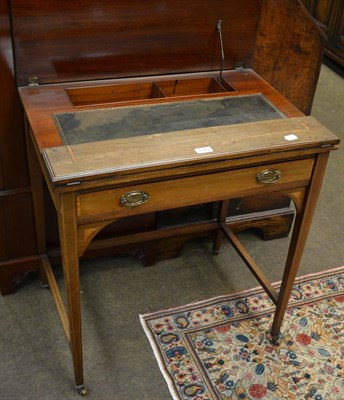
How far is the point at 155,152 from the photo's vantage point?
52.2 inches

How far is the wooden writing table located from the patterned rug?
31 cm

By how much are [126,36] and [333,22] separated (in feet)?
9.70

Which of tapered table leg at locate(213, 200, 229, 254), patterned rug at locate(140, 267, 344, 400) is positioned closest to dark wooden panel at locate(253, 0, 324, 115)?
tapered table leg at locate(213, 200, 229, 254)

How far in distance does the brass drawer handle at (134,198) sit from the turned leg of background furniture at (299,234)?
1.65 feet

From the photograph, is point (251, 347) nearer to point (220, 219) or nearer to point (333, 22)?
point (220, 219)

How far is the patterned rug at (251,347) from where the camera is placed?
174 cm

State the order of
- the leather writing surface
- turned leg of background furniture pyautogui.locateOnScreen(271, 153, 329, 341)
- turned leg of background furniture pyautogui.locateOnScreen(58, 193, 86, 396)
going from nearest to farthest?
turned leg of background furniture pyautogui.locateOnScreen(58, 193, 86, 396) → the leather writing surface → turned leg of background furniture pyautogui.locateOnScreen(271, 153, 329, 341)

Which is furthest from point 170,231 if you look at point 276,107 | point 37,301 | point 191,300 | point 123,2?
point 123,2

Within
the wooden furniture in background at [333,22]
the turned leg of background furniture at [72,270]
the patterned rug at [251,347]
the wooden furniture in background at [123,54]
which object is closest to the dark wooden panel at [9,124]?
the wooden furniture in background at [123,54]

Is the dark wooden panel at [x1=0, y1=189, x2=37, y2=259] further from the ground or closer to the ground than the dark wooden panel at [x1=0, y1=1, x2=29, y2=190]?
closer to the ground

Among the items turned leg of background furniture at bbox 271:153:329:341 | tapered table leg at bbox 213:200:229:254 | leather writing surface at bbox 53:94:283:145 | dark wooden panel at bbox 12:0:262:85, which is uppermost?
dark wooden panel at bbox 12:0:262:85

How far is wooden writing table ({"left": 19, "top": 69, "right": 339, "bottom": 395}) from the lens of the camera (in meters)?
1.29

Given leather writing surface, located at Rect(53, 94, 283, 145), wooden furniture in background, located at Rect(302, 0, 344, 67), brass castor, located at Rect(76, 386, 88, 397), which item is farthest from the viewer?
wooden furniture in background, located at Rect(302, 0, 344, 67)

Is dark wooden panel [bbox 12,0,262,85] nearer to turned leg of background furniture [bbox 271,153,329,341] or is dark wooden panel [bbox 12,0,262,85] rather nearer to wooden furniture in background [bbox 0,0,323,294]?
wooden furniture in background [bbox 0,0,323,294]
